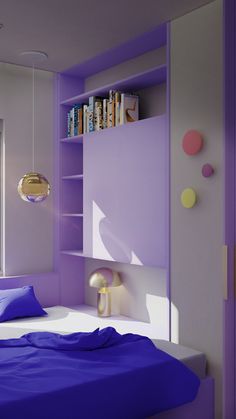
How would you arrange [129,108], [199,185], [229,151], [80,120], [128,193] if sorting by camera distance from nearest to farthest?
[229,151] → [199,185] → [128,193] → [129,108] → [80,120]

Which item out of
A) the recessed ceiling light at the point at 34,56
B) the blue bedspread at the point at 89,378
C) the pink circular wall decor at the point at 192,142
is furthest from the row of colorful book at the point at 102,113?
the blue bedspread at the point at 89,378

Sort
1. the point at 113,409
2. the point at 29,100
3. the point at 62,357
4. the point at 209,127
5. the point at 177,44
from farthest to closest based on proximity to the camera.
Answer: the point at 29,100, the point at 177,44, the point at 209,127, the point at 62,357, the point at 113,409

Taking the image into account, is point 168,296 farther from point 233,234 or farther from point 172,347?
point 233,234

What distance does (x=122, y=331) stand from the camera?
3271 mm

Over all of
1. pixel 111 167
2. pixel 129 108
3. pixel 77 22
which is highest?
pixel 77 22

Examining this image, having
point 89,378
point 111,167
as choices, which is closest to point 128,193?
point 111,167

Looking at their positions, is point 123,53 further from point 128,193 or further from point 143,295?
point 143,295

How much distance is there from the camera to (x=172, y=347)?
288cm

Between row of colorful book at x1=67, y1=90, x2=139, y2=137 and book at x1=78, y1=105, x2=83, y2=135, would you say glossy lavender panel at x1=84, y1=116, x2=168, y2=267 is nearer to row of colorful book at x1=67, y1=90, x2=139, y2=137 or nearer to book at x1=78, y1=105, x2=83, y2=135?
row of colorful book at x1=67, y1=90, x2=139, y2=137

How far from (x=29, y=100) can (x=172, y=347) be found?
2.43 meters

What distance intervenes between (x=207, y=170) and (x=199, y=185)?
124 mm

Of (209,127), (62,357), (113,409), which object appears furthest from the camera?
(209,127)

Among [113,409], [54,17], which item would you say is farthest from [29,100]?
[113,409]

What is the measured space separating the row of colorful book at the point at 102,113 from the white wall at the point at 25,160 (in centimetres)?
27
